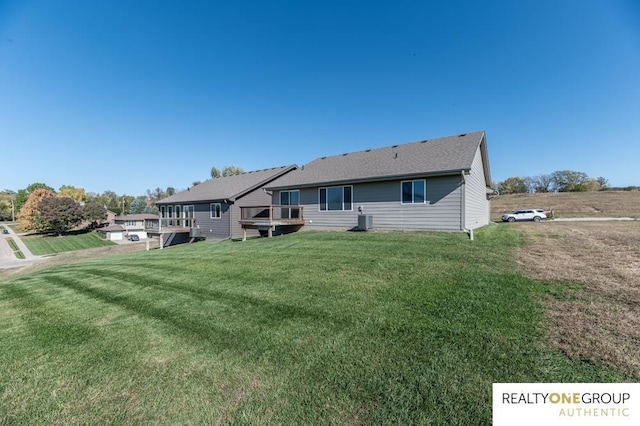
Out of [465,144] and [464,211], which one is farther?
[465,144]

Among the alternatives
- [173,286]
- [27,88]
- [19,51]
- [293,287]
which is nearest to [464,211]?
[293,287]

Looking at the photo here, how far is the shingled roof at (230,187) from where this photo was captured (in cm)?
1970

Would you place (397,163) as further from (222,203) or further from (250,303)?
(222,203)

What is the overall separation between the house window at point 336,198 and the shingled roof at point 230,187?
22.7ft

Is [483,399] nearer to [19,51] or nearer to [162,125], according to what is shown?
[19,51]

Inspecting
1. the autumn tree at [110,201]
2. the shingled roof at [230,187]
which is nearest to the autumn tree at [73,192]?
the autumn tree at [110,201]

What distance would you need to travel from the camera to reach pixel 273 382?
8.36 ft

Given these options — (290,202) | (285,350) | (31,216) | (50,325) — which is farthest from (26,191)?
(285,350)

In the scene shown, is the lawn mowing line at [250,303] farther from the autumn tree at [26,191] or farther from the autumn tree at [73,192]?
the autumn tree at [26,191]

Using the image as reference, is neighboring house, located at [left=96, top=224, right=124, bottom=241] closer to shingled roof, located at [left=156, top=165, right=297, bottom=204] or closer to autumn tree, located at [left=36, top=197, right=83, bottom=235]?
autumn tree, located at [left=36, top=197, right=83, bottom=235]

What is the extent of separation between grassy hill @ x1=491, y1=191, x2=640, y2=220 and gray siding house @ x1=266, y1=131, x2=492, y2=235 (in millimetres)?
20945

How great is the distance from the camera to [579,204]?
112 feet

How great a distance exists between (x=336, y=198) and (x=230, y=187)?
10779 millimetres

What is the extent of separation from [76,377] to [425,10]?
1598cm
